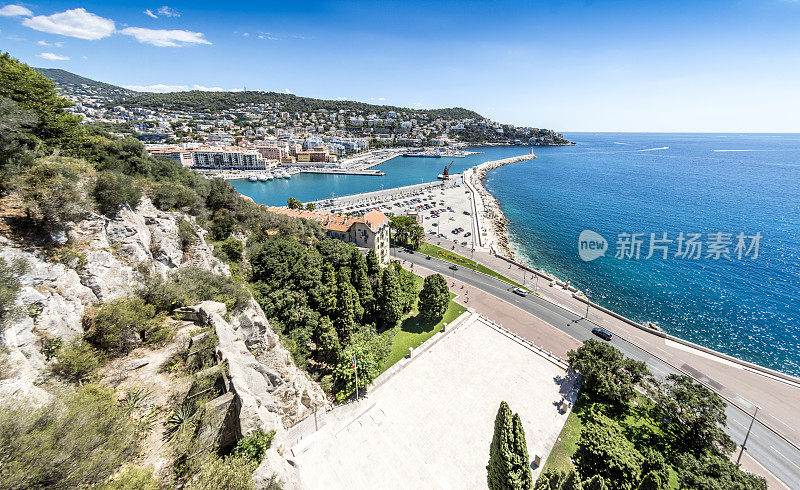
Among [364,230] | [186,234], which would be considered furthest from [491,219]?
[186,234]

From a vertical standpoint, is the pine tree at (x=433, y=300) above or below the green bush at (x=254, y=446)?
below

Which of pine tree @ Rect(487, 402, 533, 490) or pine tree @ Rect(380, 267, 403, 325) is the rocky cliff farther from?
pine tree @ Rect(380, 267, 403, 325)

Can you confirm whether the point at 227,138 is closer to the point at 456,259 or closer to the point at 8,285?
the point at 456,259

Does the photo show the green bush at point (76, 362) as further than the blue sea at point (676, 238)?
No

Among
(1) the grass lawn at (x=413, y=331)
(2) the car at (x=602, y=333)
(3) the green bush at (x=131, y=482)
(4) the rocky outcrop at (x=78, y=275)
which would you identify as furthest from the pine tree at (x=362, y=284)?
(2) the car at (x=602, y=333)

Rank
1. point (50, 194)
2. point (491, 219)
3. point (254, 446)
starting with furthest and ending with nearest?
point (491, 219) → point (50, 194) → point (254, 446)

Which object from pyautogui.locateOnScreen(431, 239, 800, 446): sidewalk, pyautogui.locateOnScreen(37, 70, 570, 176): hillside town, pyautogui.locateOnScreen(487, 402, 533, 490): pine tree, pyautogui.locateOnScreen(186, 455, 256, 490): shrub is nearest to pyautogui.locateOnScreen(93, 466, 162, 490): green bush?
pyautogui.locateOnScreen(186, 455, 256, 490): shrub

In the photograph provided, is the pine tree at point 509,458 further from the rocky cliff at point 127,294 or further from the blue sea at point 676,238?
the blue sea at point 676,238
